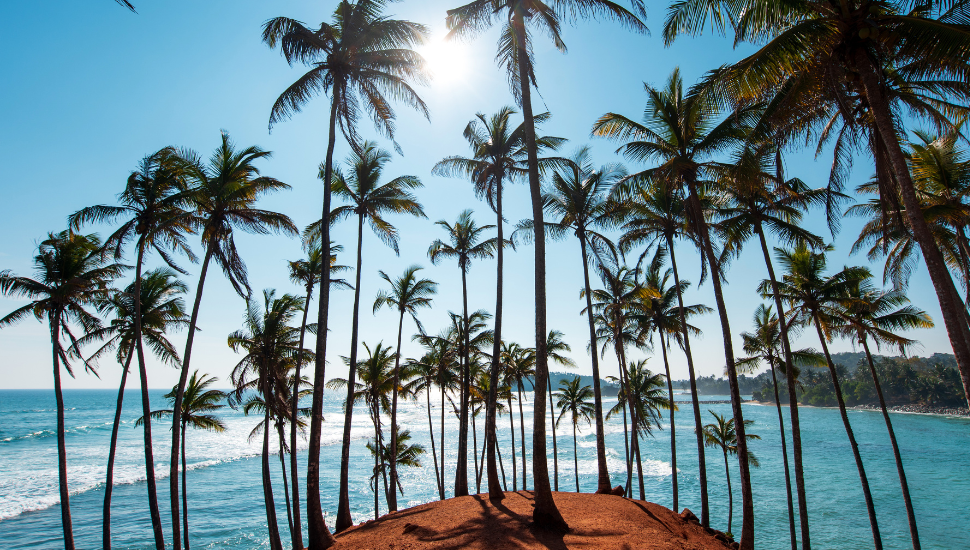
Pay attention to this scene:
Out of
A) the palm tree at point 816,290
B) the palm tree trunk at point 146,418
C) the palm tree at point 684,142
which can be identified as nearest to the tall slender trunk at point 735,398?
the palm tree at point 684,142

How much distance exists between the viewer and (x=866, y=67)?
22.1ft

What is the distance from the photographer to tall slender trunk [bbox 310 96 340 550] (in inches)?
369

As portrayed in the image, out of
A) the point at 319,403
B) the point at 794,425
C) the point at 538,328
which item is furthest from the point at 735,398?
the point at 319,403

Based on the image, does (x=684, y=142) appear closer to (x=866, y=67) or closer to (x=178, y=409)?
(x=866, y=67)

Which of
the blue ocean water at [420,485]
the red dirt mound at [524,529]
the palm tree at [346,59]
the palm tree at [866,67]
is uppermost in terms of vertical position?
the palm tree at [346,59]

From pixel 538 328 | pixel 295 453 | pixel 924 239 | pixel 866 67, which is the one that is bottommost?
pixel 295 453

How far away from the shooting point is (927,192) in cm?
1223

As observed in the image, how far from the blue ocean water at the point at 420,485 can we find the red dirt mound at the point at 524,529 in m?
17.1

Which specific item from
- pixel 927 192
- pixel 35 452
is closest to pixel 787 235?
pixel 927 192

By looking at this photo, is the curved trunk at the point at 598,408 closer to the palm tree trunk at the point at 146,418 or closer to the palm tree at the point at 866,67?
the palm tree at the point at 866,67

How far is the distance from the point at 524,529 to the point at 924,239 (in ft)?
27.6

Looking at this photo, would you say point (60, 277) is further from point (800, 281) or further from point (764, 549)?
point (764, 549)

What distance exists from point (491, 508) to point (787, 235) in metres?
13.1

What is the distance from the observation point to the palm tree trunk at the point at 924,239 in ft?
19.4
